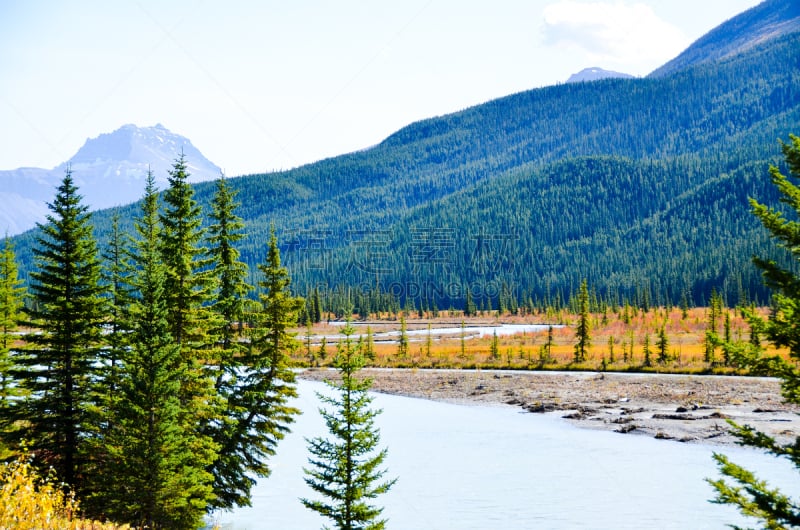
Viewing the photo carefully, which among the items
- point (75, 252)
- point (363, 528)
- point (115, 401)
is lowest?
point (363, 528)

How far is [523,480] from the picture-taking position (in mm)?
33875

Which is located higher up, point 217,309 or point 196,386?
point 217,309

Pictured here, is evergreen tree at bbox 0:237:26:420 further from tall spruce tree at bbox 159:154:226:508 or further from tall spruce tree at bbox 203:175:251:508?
tall spruce tree at bbox 159:154:226:508

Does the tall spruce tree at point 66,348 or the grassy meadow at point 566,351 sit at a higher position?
the tall spruce tree at point 66,348

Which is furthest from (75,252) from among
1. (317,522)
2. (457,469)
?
(457,469)

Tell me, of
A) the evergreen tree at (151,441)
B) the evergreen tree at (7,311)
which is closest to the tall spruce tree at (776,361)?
the evergreen tree at (151,441)

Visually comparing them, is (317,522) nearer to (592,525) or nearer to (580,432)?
(592,525)

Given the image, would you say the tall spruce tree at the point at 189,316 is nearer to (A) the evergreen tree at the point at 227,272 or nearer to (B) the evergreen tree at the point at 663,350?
(A) the evergreen tree at the point at 227,272

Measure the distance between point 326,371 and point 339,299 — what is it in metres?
102

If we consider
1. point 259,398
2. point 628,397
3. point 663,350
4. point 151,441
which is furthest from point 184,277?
point 663,350

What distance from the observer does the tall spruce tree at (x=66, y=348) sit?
25312mm

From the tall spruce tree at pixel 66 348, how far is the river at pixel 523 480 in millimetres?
6944

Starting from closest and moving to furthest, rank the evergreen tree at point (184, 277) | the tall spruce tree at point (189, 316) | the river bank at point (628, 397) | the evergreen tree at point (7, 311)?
the tall spruce tree at point (189, 316), the evergreen tree at point (184, 277), the evergreen tree at point (7, 311), the river bank at point (628, 397)

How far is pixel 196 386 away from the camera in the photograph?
22781 mm
